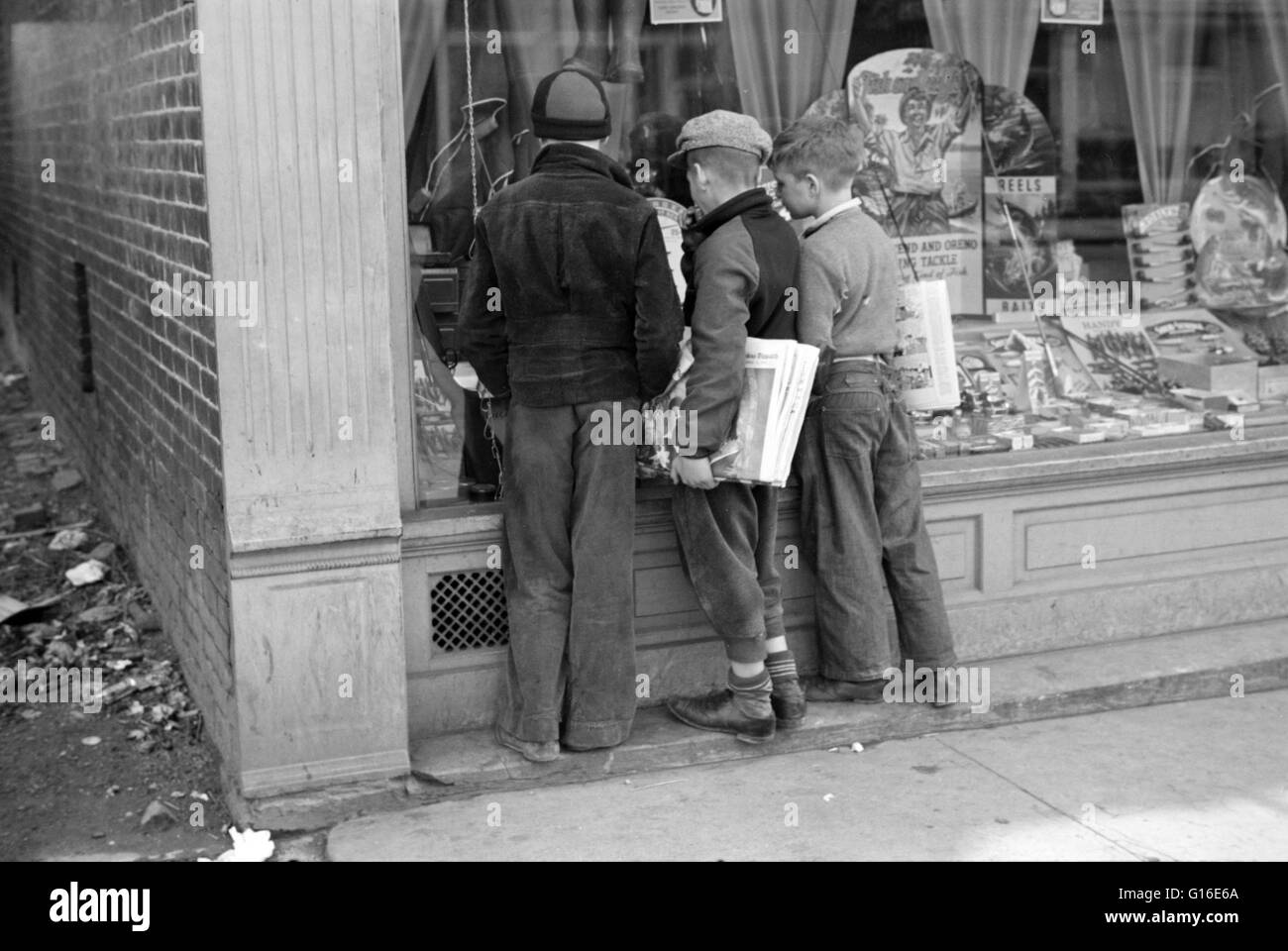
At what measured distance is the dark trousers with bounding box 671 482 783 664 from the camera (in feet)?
16.1

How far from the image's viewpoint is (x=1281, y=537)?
616cm

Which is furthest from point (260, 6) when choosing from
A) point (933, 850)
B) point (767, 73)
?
point (933, 850)

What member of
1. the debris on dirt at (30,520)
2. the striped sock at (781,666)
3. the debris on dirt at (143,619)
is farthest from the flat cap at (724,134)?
the debris on dirt at (30,520)

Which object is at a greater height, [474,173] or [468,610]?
[474,173]

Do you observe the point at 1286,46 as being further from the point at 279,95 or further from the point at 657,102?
the point at 279,95

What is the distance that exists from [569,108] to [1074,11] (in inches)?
112

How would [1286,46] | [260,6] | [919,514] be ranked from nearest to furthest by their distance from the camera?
[260,6] → [919,514] → [1286,46]

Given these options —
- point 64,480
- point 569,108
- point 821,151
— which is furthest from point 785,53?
point 64,480

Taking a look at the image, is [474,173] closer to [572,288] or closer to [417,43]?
[417,43]

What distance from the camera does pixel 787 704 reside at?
5.11 metres

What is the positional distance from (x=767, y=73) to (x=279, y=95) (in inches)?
89.4

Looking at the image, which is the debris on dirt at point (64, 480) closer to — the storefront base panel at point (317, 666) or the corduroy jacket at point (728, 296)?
the storefront base panel at point (317, 666)

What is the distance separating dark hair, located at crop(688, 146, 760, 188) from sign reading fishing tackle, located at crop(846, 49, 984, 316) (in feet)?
4.90

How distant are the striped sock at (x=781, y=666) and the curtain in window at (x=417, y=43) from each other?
2.12 meters
